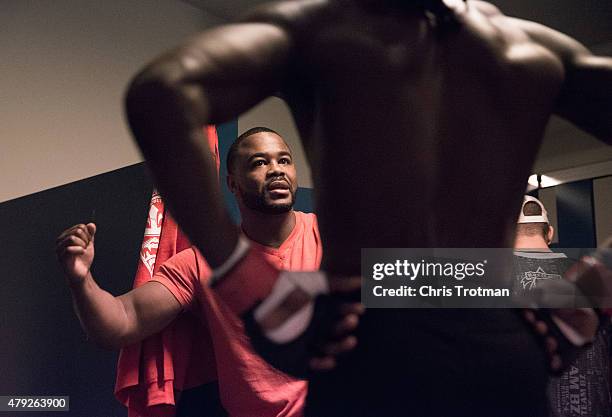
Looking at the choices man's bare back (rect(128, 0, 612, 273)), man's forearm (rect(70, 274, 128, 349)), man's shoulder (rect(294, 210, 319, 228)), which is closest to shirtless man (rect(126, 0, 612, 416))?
man's bare back (rect(128, 0, 612, 273))

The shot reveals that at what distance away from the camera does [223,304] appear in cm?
105

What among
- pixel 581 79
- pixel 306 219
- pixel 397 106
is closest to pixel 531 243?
pixel 306 219

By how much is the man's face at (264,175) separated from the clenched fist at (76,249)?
0.38m

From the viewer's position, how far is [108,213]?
4.81ft

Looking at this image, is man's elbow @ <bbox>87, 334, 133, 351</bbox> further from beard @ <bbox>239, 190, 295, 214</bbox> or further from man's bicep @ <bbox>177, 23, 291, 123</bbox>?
man's bicep @ <bbox>177, 23, 291, 123</bbox>

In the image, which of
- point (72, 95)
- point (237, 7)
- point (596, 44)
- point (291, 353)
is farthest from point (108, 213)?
point (596, 44)

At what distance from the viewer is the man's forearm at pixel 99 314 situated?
3.71 ft

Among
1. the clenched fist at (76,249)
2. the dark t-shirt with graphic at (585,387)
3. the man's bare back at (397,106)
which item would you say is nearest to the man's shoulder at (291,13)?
the man's bare back at (397,106)

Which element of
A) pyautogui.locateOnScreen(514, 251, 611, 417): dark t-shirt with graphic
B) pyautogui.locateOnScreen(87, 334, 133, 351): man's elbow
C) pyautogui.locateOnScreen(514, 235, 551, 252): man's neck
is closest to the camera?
pyautogui.locateOnScreen(87, 334, 133, 351): man's elbow

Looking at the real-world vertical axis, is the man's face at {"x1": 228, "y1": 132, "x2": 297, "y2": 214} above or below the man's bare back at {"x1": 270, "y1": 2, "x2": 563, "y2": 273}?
above

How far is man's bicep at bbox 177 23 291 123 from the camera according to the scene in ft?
1.16

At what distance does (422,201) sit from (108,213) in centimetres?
116

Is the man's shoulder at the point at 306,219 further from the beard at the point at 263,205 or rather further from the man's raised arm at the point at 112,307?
the man's raised arm at the point at 112,307

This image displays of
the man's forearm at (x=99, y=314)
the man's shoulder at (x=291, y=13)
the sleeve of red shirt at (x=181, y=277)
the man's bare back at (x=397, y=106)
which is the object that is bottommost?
the man's forearm at (x=99, y=314)
